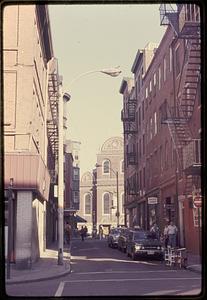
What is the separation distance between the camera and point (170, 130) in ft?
86.9

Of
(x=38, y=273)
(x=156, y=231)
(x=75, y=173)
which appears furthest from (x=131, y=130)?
(x=75, y=173)

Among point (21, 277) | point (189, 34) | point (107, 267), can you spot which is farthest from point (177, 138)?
point (21, 277)

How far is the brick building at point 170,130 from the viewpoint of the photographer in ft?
76.7

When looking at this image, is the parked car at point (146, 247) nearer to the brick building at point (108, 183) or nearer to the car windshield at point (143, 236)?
the car windshield at point (143, 236)

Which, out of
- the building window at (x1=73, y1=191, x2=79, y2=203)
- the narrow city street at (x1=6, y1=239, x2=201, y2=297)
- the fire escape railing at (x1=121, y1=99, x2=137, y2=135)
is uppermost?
the fire escape railing at (x1=121, y1=99, x2=137, y2=135)

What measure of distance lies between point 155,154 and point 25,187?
20125 millimetres

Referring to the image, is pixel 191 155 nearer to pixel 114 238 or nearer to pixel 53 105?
pixel 114 238

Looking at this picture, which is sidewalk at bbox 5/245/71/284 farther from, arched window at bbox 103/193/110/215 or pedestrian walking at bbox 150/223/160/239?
arched window at bbox 103/193/110/215

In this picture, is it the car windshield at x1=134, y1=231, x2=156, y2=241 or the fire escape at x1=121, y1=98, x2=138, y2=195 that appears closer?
the car windshield at x1=134, y1=231, x2=156, y2=241

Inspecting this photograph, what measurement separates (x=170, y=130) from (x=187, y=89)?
7.83 feet

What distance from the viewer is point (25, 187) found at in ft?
60.5

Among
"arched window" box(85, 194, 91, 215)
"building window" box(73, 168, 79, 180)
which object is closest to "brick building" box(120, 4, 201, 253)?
"arched window" box(85, 194, 91, 215)

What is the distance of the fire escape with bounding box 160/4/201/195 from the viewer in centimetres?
2220
